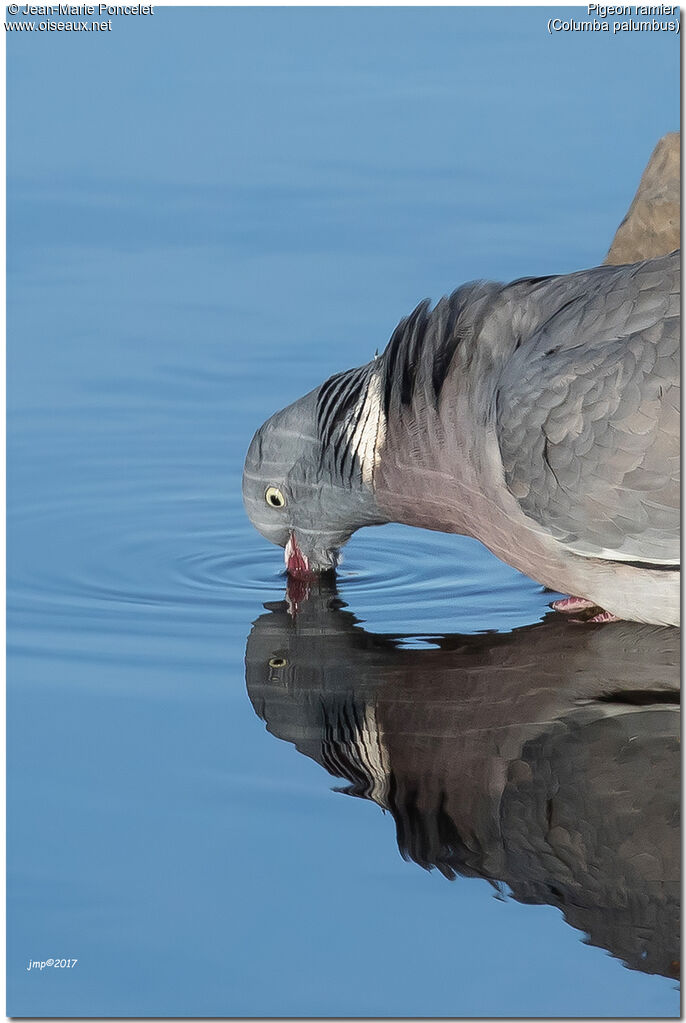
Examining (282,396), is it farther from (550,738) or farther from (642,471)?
(550,738)

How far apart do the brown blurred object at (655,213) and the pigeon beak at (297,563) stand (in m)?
3.03

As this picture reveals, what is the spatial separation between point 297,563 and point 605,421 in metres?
2.02

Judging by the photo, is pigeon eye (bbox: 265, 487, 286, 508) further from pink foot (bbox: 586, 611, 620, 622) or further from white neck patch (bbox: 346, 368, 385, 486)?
pink foot (bbox: 586, 611, 620, 622)

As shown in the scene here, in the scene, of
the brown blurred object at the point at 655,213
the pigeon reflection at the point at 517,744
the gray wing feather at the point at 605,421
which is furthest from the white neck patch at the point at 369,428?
the brown blurred object at the point at 655,213

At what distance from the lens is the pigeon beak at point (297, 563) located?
834cm

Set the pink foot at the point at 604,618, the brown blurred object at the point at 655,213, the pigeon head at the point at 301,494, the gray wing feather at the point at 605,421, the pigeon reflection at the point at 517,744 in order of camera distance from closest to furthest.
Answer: the pigeon reflection at the point at 517,744 < the gray wing feather at the point at 605,421 < the pink foot at the point at 604,618 < the pigeon head at the point at 301,494 < the brown blurred object at the point at 655,213

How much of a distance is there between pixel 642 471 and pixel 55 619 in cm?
272

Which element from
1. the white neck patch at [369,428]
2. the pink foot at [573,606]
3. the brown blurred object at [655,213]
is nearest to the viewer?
the pink foot at [573,606]

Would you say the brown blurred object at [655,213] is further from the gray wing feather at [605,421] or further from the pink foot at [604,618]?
the pink foot at [604,618]

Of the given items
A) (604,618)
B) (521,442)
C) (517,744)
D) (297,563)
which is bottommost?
(517,744)

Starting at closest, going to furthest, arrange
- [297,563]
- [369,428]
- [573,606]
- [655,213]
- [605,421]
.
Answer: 1. [605,421]
2. [573,606]
3. [369,428]
4. [297,563]
5. [655,213]

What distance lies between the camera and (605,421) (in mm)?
6977

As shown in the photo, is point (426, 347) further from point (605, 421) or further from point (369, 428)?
point (605, 421)

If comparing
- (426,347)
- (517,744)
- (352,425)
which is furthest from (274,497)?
(517,744)
